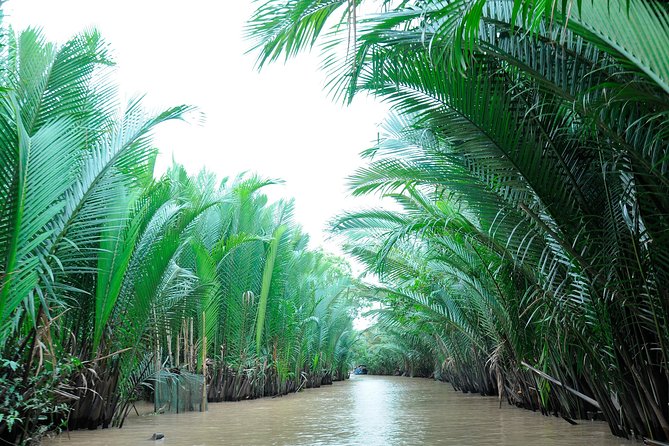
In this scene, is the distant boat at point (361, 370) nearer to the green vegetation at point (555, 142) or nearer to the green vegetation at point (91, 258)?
the green vegetation at point (91, 258)

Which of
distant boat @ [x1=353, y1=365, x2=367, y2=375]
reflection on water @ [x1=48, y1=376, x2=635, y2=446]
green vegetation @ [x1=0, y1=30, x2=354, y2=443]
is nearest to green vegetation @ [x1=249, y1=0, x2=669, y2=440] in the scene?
reflection on water @ [x1=48, y1=376, x2=635, y2=446]

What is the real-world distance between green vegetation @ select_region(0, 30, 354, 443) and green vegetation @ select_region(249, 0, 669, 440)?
2.13m

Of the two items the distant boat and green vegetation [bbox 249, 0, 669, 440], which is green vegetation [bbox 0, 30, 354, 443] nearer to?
green vegetation [bbox 249, 0, 669, 440]

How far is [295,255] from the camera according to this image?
1623cm

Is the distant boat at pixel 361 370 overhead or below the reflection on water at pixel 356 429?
overhead

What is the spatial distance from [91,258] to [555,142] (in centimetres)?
434

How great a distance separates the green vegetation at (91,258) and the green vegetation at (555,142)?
2132mm

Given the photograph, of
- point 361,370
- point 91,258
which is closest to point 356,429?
point 91,258

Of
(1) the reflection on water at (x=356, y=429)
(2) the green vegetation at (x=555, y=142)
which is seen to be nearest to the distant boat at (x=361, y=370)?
(1) the reflection on water at (x=356, y=429)

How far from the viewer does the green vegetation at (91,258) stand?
4449 mm

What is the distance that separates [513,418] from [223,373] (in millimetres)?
6235

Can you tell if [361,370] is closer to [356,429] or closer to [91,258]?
[356,429]

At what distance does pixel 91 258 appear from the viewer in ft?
19.4

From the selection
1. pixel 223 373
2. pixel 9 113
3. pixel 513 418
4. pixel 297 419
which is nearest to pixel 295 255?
pixel 223 373
